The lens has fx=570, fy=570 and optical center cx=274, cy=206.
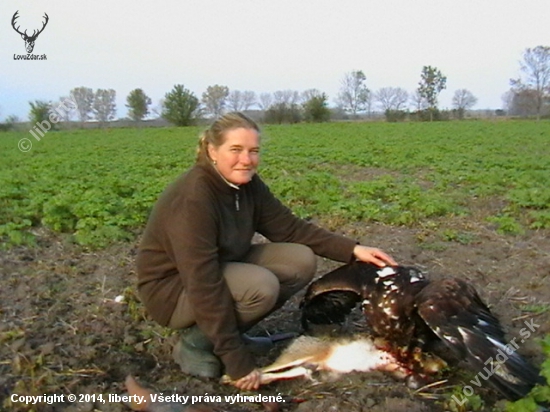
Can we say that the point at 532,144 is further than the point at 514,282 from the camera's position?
Yes

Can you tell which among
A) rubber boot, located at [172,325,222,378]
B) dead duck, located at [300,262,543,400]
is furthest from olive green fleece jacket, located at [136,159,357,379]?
dead duck, located at [300,262,543,400]

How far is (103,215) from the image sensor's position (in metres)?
6.88

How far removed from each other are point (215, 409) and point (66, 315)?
1798mm

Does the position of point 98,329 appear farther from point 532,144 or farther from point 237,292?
point 532,144

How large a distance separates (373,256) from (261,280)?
827 millimetres

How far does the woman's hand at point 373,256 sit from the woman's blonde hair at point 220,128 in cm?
108

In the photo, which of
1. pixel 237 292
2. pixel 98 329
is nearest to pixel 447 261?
pixel 237 292

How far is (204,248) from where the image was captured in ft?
10.5

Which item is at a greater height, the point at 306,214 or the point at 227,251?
the point at 227,251

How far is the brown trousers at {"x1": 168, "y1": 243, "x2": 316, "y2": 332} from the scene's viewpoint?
3430 millimetres

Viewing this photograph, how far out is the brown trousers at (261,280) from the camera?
3430 millimetres

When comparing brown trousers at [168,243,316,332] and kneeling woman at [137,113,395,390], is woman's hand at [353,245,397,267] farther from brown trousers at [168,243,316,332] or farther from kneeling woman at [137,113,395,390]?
brown trousers at [168,243,316,332]

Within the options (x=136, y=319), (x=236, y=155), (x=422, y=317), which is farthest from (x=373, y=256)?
(x=136, y=319)

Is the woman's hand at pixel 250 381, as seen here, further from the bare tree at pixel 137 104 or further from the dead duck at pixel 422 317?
the bare tree at pixel 137 104
